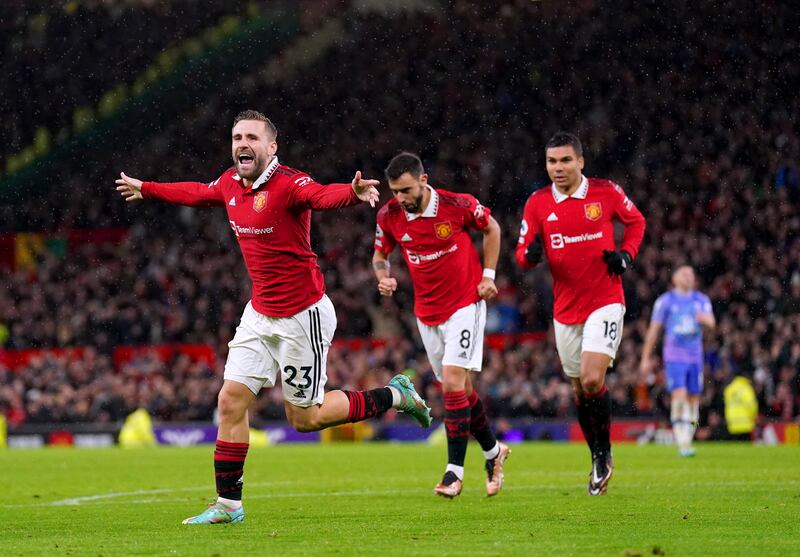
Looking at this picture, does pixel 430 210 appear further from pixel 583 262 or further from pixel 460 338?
pixel 583 262

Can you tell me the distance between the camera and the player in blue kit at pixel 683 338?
16.4m

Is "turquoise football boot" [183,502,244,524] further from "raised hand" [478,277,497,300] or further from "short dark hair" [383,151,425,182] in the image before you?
"short dark hair" [383,151,425,182]

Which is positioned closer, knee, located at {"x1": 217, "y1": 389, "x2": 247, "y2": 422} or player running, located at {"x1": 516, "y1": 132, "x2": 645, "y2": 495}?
knee, located at {"x1": 217, "y1": 389, "x2": 247, "y2": 422}

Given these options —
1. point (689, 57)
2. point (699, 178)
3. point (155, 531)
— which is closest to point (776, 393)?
point (699, 178)

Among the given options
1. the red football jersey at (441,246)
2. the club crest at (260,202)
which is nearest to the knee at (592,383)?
the red football jersey at (441,246)

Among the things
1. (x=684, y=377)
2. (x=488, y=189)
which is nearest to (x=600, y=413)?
(x=684, y=377)

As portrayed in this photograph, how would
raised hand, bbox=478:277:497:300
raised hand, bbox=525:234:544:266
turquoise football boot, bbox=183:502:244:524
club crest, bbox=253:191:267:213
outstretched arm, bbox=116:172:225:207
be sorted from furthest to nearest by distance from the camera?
1. raised hand, bbox=525:234:544:266
2. raised hand, bbox=478:277:497:300
3. outstretched arm, bbox=116:172:225:207
4. club crest, bbox=253:191:267:213
5. turquoise football boot, bbox=183:502:244:524

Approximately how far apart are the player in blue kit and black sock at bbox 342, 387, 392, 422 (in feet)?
26.6

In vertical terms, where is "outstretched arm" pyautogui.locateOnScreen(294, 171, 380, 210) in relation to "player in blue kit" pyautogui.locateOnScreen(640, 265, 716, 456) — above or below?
above

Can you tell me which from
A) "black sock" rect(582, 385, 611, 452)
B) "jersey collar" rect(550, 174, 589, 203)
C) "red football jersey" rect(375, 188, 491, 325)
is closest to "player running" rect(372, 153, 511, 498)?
"red football jersey" rect(375, 188, 491, 325)

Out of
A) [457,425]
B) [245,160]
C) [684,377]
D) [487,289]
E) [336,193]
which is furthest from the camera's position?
[684,377]

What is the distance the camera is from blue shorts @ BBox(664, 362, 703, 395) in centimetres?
1656

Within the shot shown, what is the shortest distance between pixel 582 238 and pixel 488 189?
64.2ft

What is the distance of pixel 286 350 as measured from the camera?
26.4ft
